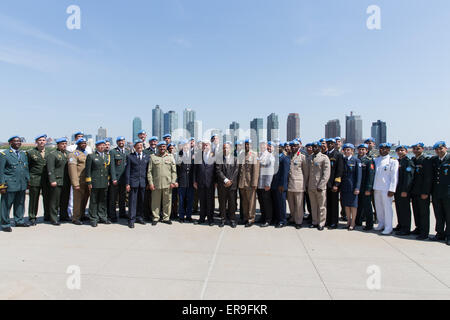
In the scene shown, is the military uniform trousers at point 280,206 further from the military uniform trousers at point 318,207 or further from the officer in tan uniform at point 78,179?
the officer in tan uniform at point 78,179

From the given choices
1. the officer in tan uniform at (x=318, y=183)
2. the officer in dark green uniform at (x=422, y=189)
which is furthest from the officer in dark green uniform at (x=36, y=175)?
the officer in dark green uniform at (x=422, y=189)

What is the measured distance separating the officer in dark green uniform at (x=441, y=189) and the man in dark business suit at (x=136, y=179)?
6.21 meters

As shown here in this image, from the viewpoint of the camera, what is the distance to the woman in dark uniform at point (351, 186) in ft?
20.0

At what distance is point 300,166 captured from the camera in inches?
251

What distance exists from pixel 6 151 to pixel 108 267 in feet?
Answer: 12.9

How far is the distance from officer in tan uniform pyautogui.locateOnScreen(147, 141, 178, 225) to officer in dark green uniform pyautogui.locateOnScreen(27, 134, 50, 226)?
7.85 ft

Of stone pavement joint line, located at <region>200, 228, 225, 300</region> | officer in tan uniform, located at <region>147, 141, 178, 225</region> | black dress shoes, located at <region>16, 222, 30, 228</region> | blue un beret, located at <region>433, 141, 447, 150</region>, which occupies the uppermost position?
blue un beret, located at <region>433, 141, 447, 150</region>

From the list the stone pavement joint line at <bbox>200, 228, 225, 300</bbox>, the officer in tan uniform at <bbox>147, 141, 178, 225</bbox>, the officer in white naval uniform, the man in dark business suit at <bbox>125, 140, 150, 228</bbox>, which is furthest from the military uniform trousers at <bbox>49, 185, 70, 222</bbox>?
the officer in white naval uniform

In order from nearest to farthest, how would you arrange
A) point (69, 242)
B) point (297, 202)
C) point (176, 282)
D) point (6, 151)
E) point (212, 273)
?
point (176, 282)
point (212, 273)
point (69, 242)
point (6, 151)
point (297, 202)

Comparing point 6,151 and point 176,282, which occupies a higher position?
point 6,151

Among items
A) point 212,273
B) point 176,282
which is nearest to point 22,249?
point 176,282

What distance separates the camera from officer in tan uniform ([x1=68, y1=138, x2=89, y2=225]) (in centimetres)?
629

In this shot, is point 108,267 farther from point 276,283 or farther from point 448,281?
point 448,281

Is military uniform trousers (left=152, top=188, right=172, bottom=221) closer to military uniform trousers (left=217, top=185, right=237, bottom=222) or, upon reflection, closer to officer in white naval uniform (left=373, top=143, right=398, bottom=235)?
military uniform trousers (left=217, top=185, right=237, bottom=222)
